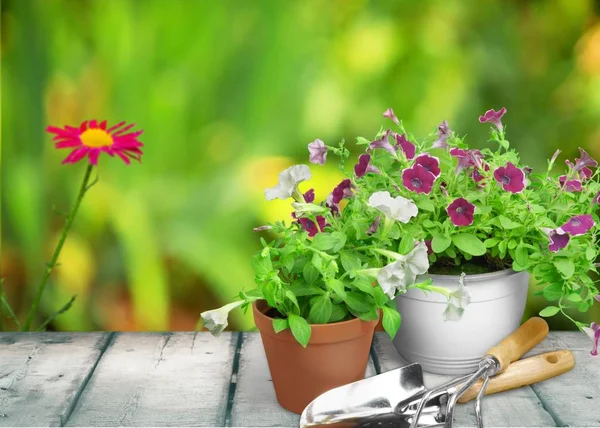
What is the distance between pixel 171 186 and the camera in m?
1.48

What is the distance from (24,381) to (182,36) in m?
0.69

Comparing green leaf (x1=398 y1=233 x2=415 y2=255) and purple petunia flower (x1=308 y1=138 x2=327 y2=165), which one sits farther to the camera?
purple petunia flower (x1=308 y1=138 x2=327 y2=165)

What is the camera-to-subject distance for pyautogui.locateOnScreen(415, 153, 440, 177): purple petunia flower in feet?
3.42

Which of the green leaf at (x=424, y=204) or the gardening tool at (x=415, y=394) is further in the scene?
the green leaf at (x=424, y=204)

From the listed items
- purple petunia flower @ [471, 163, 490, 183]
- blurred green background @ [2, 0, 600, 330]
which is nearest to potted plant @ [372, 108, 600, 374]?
purple petunia flower @ [471, 163, 490, 183]

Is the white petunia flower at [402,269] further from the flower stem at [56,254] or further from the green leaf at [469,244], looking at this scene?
the flower stem at [56,254]

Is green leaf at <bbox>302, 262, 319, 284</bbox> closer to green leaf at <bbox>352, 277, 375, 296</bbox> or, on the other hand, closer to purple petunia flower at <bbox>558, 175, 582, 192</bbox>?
green leaf at <bbox>352, 277, 375, 296</bbox>

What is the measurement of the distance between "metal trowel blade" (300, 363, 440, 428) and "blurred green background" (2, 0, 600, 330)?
526 millimetres

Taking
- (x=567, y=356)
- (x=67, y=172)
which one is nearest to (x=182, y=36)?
(x=67, y=172)

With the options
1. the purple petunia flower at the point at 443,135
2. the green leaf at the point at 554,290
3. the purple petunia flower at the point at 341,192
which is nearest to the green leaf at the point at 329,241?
the purple petunia flower at the point at 341,192

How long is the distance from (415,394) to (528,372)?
19 centimetres

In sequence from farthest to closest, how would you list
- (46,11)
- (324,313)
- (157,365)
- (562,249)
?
1. (46,11)
2. (157,365)
3. (562,249)
4. (324,313)

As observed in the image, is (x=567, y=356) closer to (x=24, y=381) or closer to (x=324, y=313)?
(x=324, y=313)

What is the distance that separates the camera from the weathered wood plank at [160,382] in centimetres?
103
